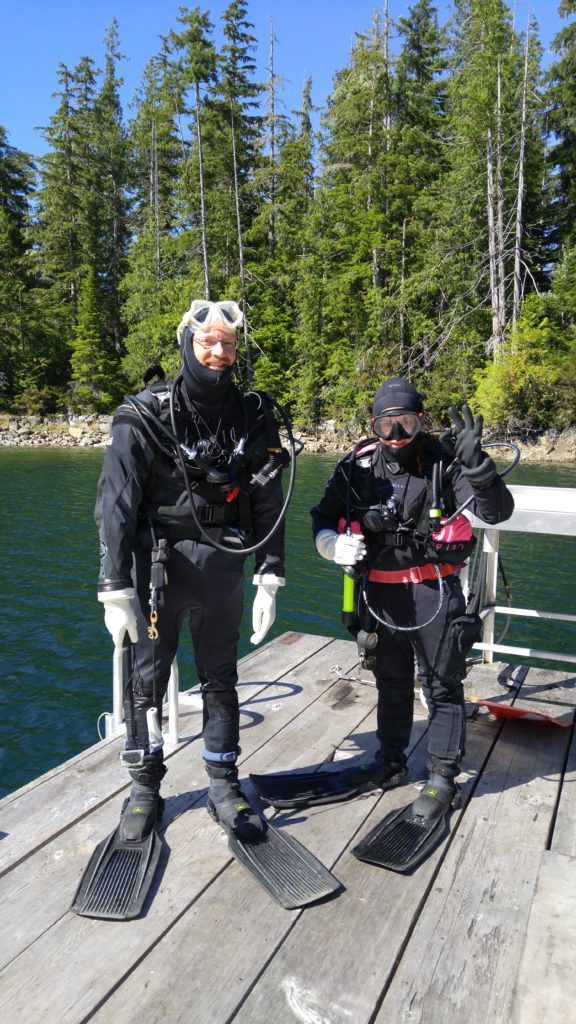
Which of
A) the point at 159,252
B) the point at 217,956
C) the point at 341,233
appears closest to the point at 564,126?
the point at 341,233

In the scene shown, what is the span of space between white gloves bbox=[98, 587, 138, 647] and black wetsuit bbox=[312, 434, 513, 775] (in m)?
0.85

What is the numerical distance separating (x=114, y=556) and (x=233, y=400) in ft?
2.58

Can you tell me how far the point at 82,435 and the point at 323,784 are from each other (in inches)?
1302

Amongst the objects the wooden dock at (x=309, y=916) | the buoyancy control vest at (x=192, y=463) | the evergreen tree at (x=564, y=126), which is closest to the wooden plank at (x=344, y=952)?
the wooden dock at (x=309, y=916)

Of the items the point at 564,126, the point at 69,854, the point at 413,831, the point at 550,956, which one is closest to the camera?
the point at 550,956

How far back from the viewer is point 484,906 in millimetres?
2137

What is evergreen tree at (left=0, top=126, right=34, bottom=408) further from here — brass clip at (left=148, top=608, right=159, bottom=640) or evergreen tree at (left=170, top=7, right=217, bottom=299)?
brass clip at (left=148, top=608, right=159, bottom=640)

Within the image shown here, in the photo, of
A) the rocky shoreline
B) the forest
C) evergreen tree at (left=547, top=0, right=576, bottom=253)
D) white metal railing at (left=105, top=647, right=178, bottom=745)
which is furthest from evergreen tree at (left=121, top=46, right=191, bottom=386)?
white metal railing at (left=105, top=647, right=178, bottom=745)

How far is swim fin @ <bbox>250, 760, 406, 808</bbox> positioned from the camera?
2.73m

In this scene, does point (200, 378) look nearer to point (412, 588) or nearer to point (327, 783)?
point (412, 588)

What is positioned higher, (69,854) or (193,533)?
(193,533)

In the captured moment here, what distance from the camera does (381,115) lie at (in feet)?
98.0

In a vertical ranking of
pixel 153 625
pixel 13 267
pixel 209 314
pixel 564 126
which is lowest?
pixel 153 625

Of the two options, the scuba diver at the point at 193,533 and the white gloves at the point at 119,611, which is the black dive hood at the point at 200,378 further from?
the white gloves at the point at 119,611
